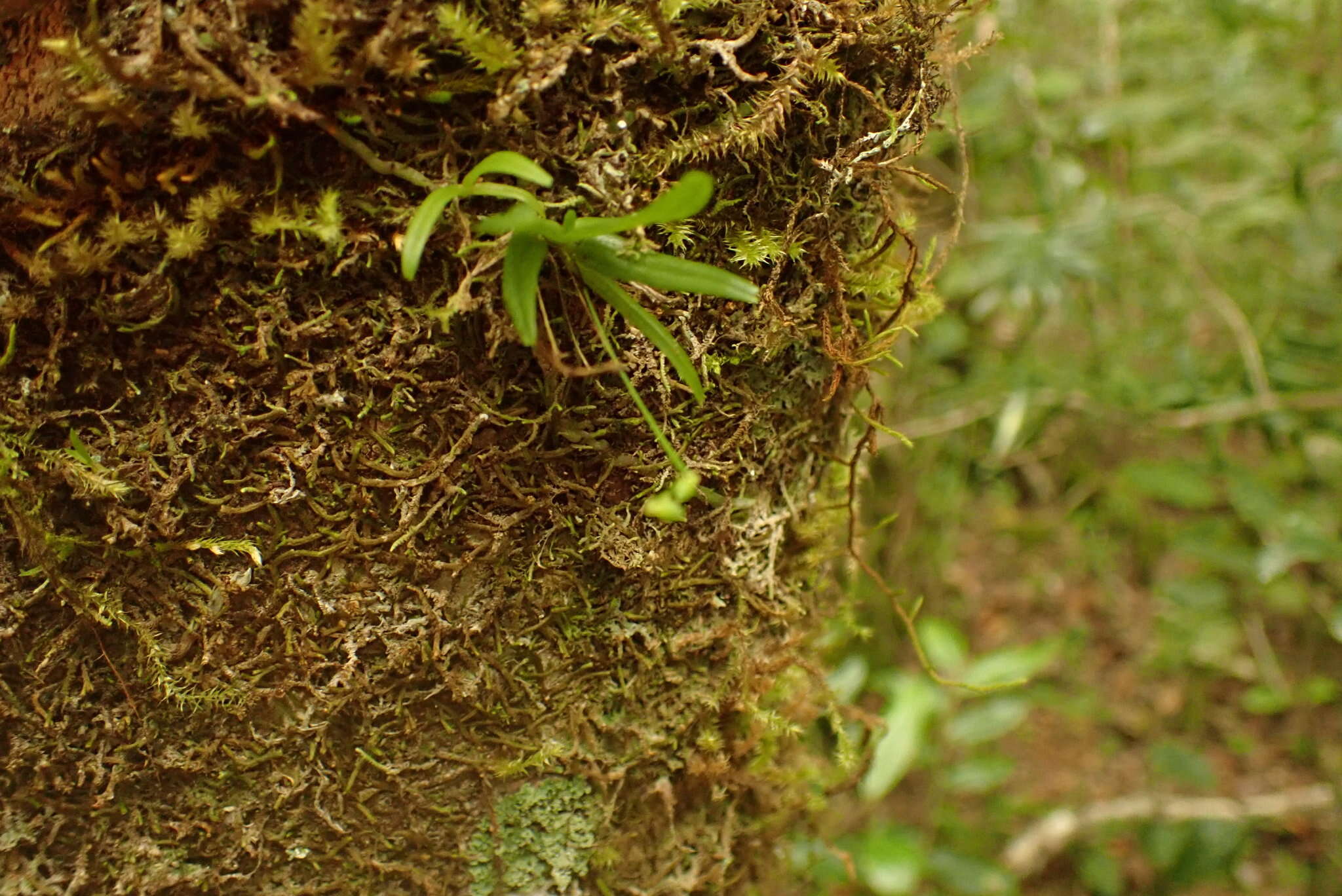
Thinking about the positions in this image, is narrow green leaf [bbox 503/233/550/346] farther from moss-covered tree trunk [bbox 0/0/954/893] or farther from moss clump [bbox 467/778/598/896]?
moss clump [bbox 467/778/598/896]

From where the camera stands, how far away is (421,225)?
560 millimetres

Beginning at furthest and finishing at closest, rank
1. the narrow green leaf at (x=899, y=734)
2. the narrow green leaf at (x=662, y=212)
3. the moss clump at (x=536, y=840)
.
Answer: the narrow green leaf at (x=899, y=734) → the moss clump at (x=536, y=840) → the narrow green leaf at (x=662, y=212)

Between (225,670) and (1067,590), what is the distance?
2.97 m

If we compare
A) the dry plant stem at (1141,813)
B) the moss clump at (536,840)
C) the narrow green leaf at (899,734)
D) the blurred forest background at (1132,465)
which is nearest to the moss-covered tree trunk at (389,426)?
the moss clump at (536,840)

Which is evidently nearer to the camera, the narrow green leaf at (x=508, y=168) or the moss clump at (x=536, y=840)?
the narrow green leaf at (x=508, y=168)

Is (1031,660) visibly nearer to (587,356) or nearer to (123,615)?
(587,356)

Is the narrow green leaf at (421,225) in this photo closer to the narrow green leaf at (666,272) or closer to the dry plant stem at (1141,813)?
the narrow green leaf at (666,272)

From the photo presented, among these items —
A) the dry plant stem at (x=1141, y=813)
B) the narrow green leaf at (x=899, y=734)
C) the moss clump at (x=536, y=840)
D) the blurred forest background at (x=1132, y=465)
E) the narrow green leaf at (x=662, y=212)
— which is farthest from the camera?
the dry plant stem at (x=1141, y=813)

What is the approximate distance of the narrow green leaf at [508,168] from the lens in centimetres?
56

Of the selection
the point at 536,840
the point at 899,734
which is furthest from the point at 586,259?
the point at 899,734

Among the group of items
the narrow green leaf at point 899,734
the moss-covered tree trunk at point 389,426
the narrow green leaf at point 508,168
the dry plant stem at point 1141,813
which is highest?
the narrow green leaf at point 508,168

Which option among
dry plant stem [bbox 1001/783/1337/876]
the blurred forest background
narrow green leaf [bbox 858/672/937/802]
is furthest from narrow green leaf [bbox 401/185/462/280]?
dry plant stem [bbox 1001/783/1337/876]

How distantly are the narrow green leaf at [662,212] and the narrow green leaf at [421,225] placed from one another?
3.2 inches

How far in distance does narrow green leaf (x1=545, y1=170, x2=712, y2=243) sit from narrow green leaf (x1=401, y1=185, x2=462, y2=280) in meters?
0.08
